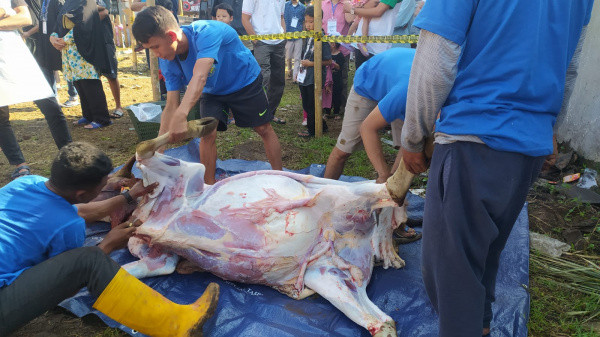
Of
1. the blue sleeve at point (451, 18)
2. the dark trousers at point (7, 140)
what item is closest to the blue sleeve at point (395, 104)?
the blue sleeve at point (451, 18)

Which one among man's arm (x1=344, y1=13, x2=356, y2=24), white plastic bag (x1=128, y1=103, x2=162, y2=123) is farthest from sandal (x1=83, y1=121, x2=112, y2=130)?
man's arm (x1=344, y1=13, x2=356, y2=24)

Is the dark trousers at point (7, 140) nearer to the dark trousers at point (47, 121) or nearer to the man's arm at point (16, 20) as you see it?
the dark trousers at point (47, 121)

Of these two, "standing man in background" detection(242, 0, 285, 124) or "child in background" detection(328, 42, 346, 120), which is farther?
"child in background" detection(328, 42, 346, 120)

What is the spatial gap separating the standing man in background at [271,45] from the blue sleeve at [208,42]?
8.36 ft

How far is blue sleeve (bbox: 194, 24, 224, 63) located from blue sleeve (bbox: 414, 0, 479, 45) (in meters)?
2.11

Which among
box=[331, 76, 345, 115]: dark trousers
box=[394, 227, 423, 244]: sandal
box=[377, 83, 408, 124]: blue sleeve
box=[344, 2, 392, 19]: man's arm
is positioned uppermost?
box=[344, 2, 392, 19]: man's arm

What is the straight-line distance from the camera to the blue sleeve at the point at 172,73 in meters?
3.44

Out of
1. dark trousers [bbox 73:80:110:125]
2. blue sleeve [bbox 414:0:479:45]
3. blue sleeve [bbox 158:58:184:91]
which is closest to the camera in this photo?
blue sleeve [bbox 414:0:479:45]

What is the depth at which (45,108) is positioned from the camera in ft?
13.1

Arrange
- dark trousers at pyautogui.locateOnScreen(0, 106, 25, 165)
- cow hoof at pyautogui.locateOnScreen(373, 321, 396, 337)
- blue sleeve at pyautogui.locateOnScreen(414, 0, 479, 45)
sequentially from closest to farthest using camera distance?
1. blue sleeve at pyautogui.locateOnScreen(414, 0, 479, 45)
2. cow hoof at pyautogui.locateOnScreen(373, 321, 396, 337)
3. dark trousers at pyautogui.locateOnScreen(0, 106, 25, 165)

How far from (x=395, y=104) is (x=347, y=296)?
1208 mm

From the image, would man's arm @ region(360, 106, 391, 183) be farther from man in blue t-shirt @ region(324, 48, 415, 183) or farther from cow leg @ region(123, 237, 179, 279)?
cow leg @ region(123, 237, 179, 279)

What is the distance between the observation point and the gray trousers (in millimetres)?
5730

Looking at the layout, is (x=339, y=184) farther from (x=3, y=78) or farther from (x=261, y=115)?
(x=3, y=78)
